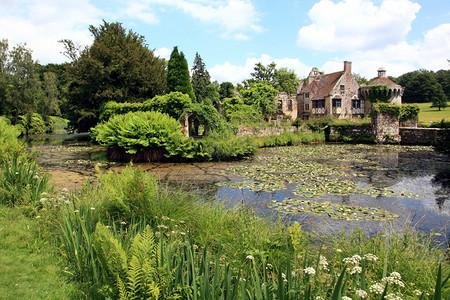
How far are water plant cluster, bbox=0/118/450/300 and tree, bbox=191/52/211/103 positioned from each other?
3669 centimetres

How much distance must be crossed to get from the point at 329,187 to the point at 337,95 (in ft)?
113

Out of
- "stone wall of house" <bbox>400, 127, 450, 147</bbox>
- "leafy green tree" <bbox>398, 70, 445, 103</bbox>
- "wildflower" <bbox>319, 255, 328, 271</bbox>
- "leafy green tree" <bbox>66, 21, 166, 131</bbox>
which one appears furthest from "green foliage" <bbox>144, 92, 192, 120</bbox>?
"leafy green tree" <bbox>398, 70, 445, 103</bbox>

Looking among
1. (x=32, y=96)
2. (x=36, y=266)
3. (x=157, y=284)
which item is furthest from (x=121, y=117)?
(x=32, y=96)

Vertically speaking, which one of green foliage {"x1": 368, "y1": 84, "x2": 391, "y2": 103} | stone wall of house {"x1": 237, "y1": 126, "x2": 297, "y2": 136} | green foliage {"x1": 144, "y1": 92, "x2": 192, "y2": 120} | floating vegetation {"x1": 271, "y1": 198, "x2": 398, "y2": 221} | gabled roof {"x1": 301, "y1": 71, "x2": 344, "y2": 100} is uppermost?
gabled roof {"x1": 301, "y1": 71, "x2": 344, "y2": 100}

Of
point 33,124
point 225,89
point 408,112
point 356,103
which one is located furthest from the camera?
point 225,89

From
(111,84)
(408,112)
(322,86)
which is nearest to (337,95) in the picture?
(322,86)

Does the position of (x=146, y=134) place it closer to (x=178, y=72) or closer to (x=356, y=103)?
(x=178, y=72)

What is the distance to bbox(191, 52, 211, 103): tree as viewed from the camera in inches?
1646

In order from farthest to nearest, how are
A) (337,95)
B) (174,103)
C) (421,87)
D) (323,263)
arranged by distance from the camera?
(421,87)
(337,95)
(174,103)
(323,263)

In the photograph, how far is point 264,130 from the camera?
26625 mm

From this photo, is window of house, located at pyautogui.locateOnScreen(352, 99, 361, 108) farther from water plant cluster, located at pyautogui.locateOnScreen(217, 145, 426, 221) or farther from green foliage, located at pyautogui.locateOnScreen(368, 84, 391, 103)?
water plant cluster, located at pyautogui.locateOnScreen(217, 145, 426, 221)

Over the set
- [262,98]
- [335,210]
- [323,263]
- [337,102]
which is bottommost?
[335,210]

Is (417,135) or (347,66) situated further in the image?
(347,66)

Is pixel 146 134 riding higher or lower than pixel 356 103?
lower
